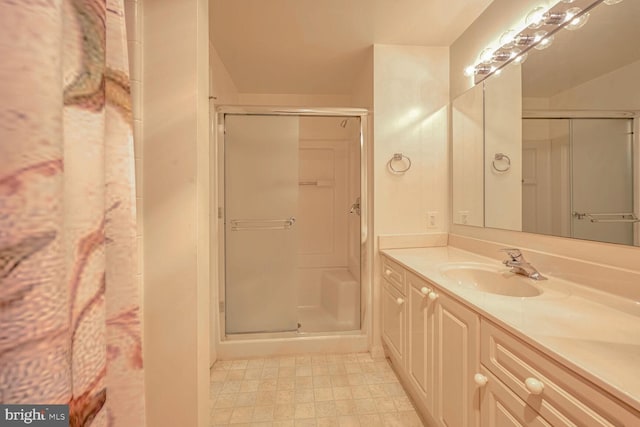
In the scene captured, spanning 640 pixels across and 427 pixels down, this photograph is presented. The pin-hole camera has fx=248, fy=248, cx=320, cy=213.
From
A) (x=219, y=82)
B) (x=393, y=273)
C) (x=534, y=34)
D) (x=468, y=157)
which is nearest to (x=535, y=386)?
(x=393, y=273)

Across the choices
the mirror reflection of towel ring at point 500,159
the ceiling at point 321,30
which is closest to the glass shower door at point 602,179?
the mirror reflection of towel ring at point 500,159

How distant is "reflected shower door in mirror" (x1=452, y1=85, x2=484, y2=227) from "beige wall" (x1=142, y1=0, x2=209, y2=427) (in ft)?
5.26

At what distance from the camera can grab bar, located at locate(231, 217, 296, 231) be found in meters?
1.99

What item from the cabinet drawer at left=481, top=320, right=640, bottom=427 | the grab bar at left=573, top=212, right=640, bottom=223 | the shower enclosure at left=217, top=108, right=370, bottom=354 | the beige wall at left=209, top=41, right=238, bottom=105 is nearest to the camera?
the cabinet drawer at left=481, top=320, right=640, bottom=427

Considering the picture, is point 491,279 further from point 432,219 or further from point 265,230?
point 265,230

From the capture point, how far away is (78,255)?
1.44 ft

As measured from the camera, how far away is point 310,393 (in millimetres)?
1489

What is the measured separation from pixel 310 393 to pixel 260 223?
1.21 metres

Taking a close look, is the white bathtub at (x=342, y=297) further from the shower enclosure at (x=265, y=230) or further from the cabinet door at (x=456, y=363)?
the cabinet door at (x=456, y=363)

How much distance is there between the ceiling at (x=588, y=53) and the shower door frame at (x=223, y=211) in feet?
3.22

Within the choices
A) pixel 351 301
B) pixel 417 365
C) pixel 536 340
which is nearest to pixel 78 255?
pixel 536 340

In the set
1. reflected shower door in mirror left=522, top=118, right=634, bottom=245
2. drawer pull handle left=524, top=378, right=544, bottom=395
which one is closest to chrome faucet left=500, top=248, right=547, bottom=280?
reflected shower door in mirror left=522, top=118, right=634, bottom=245

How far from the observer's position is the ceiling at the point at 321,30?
1.46 metres

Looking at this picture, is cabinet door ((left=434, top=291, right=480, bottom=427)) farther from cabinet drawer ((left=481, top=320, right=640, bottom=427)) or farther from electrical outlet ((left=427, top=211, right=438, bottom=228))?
electrical outlet ((left=427, top=211, right=438, bottom=228))
